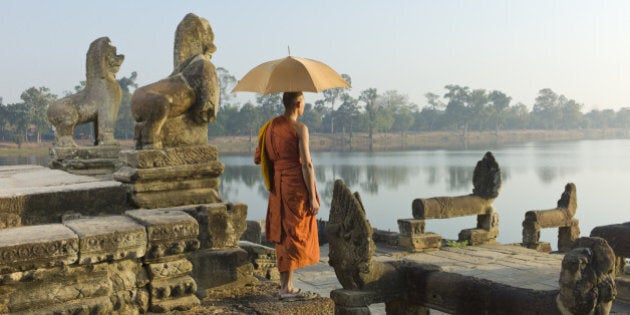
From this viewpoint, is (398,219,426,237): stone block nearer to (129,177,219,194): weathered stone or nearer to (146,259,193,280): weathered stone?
(129,177,219,194): weathered stone

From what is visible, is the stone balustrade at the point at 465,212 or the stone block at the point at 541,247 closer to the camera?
the stone balustrade at the point at 465,212

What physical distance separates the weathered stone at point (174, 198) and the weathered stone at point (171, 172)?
0.12 m

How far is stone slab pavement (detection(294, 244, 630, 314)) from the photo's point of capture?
303 inches

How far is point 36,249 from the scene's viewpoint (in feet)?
9.09

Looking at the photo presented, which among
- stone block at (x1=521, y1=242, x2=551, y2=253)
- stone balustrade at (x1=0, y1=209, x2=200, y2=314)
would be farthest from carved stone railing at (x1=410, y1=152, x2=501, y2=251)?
stone balustrade at (x1=0, y1=209, x2=200, y2=314)

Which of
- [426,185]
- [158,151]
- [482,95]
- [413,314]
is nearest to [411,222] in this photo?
[413,314]

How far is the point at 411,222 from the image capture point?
10.1 m

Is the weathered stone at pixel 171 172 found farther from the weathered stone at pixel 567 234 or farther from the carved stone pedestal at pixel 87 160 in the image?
the weathered stone at pixel 567 234

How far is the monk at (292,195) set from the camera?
3492mm

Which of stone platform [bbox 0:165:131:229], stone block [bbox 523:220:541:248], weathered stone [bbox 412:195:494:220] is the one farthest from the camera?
stone block [bbox 523:220:541:248]

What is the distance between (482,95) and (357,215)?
8549cm

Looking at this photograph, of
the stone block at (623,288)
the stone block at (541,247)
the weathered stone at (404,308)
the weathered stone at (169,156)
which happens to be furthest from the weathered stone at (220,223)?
the stone block at (541,247)

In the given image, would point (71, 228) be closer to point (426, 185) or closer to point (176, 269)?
point (176, 269)

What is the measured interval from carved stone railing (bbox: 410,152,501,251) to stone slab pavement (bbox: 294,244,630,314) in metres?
0.21
